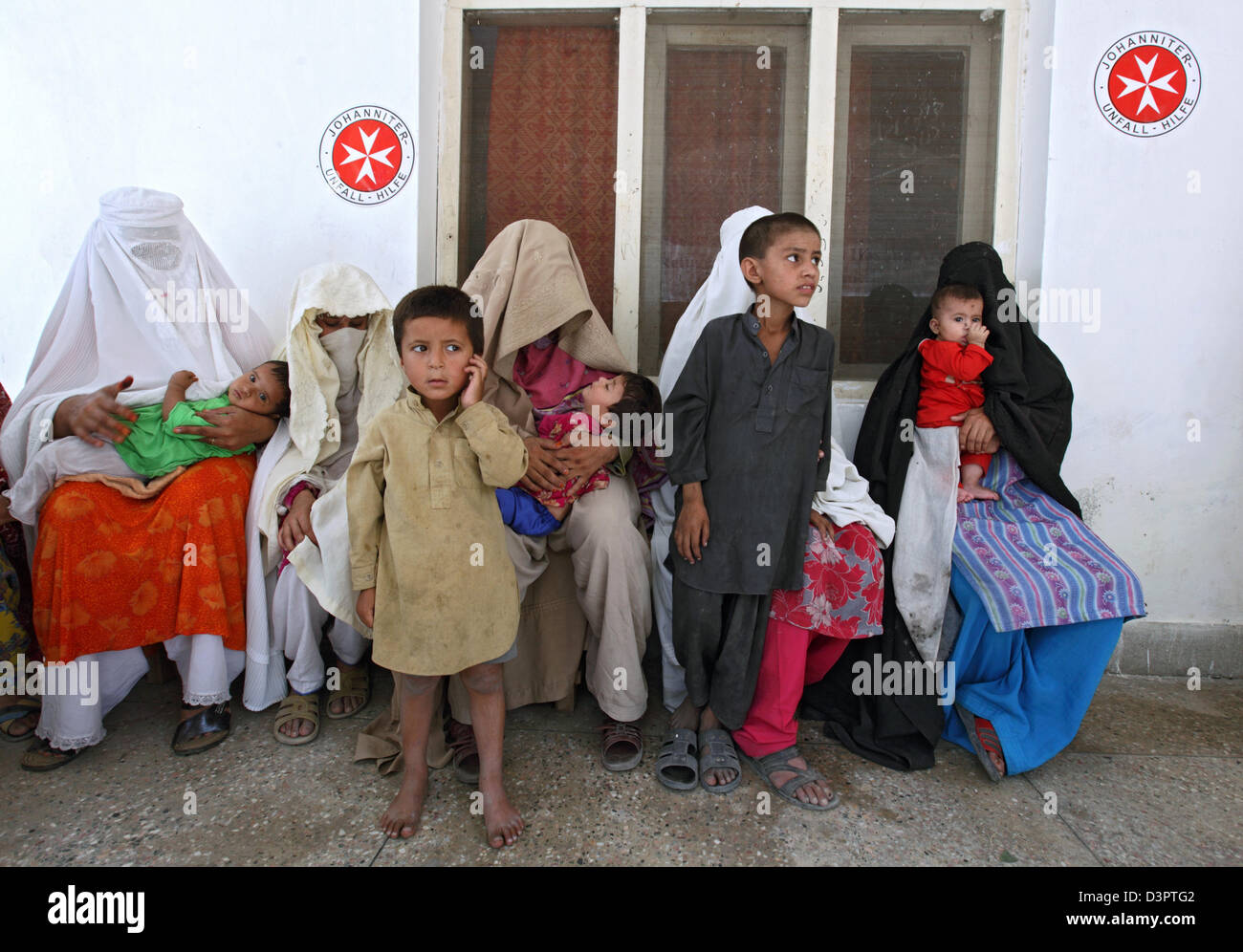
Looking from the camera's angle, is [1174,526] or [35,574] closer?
[35,574]

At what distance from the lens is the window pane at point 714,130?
10.6 feet

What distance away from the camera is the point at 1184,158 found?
2.91 metres

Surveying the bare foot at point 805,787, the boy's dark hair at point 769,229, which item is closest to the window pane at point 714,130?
the boy's dark hair at point 769,229

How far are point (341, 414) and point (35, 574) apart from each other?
1040 millimetres

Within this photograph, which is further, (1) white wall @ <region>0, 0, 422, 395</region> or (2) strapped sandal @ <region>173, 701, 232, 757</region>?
(1) white wall @ <region>0, 0, 422, 395</region>

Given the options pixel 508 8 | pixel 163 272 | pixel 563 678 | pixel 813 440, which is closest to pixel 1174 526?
pixel 813 440

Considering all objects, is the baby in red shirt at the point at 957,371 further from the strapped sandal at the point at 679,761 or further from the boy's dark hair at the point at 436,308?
the boy's dark hair at the point at 436,308

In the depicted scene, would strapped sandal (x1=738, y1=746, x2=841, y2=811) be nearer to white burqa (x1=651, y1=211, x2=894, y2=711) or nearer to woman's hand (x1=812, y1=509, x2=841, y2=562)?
white burqa (x1=651, y1=211, x2=894, y2=711)

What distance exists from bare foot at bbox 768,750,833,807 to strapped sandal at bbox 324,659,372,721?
1.39m

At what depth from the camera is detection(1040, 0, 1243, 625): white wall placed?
2.90 metres

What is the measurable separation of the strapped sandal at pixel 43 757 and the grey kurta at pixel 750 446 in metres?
1.91

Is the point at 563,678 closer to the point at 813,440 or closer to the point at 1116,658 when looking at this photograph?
the point at 813,440

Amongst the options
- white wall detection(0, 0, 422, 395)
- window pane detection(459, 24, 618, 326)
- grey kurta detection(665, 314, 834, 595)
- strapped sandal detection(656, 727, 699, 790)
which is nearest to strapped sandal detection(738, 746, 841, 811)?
strapped sandal detection(656, 727, 699, 790)

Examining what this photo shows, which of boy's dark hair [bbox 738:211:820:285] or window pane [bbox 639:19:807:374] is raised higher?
window pane [bbox 639:19:807:374]
